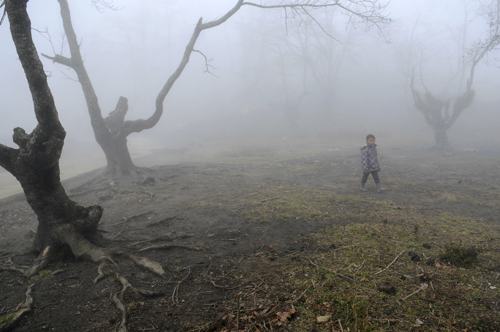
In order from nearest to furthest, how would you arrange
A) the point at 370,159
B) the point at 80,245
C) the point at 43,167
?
the point at 80,245 → the point at 43,167 → the point at 370,159

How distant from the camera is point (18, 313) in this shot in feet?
10.8

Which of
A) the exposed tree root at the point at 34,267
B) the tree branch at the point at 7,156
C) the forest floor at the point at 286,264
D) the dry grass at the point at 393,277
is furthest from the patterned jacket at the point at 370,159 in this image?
the tree branch at the point at 7,156

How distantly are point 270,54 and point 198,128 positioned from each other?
2366 cm

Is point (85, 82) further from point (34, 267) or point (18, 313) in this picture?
point (18, 313)

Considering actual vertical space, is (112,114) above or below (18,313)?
above

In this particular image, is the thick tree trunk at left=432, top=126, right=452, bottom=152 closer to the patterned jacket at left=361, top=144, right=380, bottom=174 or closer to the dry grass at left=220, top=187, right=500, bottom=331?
the patterned jacket at left=361, top=144, right=380, bottom=174

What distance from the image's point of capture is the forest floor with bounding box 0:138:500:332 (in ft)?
10.5

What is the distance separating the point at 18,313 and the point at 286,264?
10.2ft

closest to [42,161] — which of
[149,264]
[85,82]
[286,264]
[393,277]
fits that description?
[149,264]

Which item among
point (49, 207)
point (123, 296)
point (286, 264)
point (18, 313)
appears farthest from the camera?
point (49, 207)

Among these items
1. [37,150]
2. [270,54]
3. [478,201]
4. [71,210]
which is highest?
[270,54]

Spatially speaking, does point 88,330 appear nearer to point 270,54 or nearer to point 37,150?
point 37,150

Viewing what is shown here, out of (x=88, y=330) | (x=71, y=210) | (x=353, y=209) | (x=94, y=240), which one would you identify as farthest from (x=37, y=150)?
(x=353, y=209)

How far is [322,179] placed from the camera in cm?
1080
